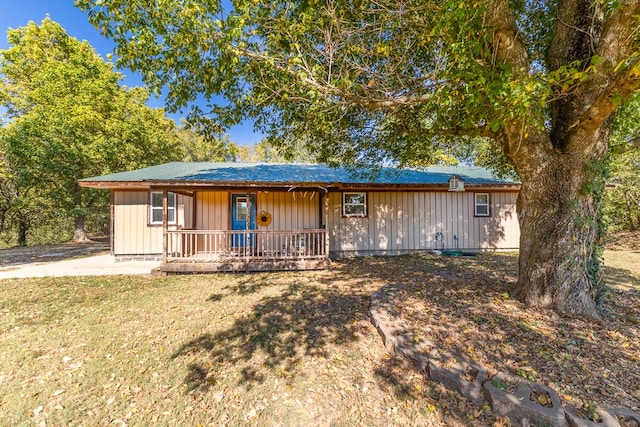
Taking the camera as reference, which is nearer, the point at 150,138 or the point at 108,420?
the point at 108,420

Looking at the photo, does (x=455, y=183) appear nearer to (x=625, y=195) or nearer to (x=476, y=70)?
(x=476, y=70)

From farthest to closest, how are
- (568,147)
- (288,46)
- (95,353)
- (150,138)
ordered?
1. (150,138)
2. (288,46)
3. (568,147)
4. (95,353)

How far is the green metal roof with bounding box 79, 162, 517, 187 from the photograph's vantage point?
7.62 metres

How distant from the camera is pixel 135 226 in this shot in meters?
8.80

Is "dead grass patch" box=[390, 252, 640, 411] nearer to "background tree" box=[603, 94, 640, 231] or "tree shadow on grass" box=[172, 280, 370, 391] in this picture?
"tree shadow on grass" box=[172, 280, 370, 391]

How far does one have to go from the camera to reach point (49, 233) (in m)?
20.2

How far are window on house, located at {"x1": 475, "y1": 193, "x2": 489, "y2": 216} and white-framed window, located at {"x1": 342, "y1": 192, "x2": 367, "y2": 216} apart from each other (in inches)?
172

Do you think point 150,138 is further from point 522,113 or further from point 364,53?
point 522,113

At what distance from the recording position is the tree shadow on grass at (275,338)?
2.96 meters

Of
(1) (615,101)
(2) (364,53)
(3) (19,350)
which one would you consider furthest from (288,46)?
(3) (19,350)

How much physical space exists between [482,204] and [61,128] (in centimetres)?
1843

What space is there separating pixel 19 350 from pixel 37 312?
4.89 ft

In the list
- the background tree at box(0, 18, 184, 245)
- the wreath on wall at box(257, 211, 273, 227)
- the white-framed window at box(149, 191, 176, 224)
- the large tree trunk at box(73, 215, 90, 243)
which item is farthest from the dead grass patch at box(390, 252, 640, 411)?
the large tree trunk at box(73, 215, 90, 243)

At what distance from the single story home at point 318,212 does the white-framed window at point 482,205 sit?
38 mm
